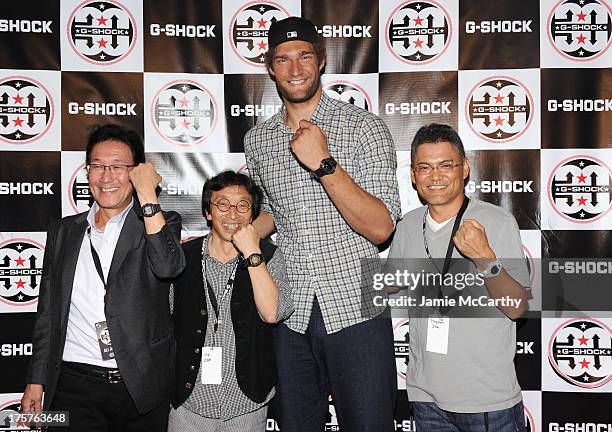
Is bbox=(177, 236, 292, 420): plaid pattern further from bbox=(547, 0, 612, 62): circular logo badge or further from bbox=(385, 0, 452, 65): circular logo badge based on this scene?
bbox=(547, 0, 612, 62): circular logo badge

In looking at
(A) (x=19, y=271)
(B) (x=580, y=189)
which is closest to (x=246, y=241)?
(A) (x=19, y=271)

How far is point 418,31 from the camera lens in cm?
284

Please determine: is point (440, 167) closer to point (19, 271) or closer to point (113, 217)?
point (113, 217)

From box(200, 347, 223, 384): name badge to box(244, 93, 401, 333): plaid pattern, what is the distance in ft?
0.93

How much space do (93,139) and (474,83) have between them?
1.76 m

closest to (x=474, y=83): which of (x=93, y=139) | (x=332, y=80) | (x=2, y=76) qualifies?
(x=332, y=80)

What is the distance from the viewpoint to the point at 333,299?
2.12 meters

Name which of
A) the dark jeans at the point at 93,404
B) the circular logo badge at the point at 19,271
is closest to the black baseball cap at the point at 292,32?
the dark jeans at the point at 93,404

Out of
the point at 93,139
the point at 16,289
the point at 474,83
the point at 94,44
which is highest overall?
the point at 94,44

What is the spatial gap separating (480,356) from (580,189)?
4.16 feet

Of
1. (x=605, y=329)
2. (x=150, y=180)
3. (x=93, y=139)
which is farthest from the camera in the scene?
(x=605, y=329)

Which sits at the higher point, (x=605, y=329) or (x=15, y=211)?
(x=15, y=211)

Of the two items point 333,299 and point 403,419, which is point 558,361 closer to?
point 403,419

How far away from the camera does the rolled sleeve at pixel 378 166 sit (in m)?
2.12
